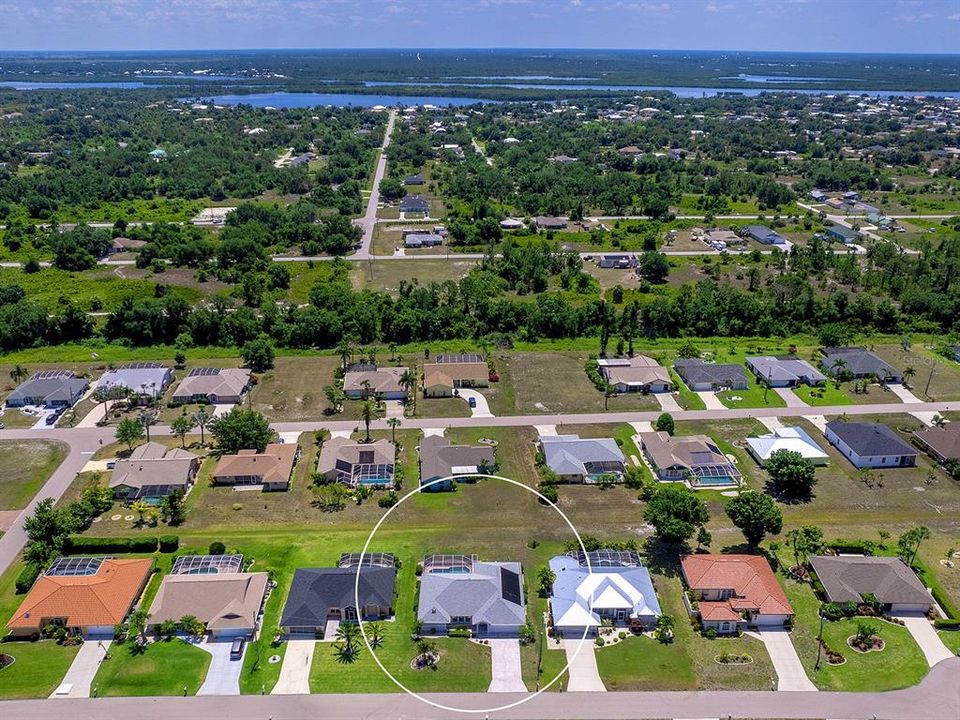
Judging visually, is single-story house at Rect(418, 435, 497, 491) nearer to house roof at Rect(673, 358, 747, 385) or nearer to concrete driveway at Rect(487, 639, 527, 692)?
concrete driveway at Rect(487, 639, 527, 692)

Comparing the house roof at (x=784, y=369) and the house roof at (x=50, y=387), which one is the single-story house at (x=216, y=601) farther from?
the house roof at (x=784, y=369)

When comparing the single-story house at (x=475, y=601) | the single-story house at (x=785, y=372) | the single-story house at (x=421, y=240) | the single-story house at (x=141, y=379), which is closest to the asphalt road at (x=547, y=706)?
the single-story house at (x=475, y=601)

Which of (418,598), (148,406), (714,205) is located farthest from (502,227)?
(418,598)

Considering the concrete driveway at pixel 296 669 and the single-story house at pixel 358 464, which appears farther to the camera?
the single-story house at pixel 358 464

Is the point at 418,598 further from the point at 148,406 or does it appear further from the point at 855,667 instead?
the point at 148,406

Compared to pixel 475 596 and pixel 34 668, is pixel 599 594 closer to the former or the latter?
pixel 475 596

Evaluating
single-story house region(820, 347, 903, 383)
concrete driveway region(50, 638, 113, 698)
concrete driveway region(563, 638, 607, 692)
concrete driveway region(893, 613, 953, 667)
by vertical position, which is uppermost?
single-story house region(820, 347, 903, 383)

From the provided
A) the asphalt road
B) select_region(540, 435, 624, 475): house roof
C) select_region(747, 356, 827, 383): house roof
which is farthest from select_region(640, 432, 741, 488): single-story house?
the asphalt road
